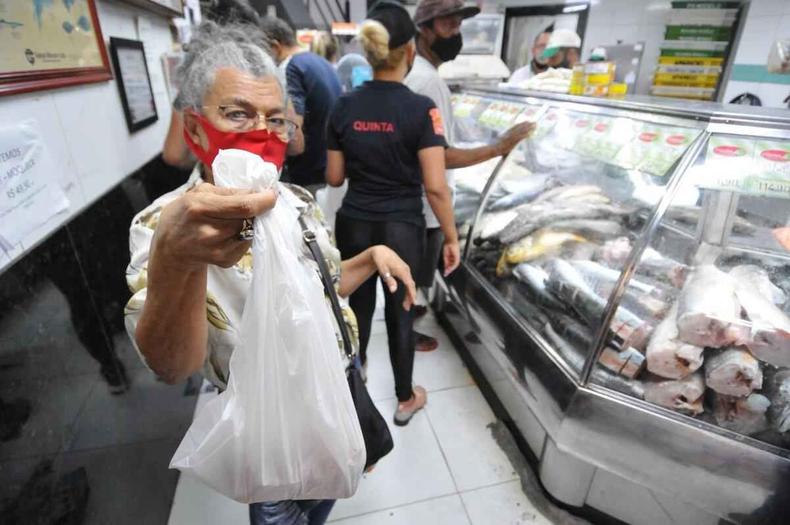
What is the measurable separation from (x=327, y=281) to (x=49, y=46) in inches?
43.4

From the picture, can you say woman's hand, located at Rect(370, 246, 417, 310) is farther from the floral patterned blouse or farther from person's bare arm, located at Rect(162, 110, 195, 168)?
person's bare arm, located at Rect(162, 110, 195, 168)

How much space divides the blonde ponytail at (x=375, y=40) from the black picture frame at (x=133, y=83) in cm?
101

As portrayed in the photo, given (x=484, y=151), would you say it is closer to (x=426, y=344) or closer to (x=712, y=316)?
(x=712, y=316)

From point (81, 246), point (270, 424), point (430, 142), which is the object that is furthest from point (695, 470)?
point (81, 246)

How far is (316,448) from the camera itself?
2.63 ft

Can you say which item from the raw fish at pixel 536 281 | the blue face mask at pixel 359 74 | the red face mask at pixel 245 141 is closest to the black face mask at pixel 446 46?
the raw fish at pixel 536 281

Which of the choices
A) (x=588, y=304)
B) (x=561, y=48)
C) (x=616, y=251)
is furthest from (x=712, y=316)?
(x=561, y=48)

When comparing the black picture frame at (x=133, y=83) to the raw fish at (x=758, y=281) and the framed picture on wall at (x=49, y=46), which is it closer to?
the framed picture on wall at (x=49, y=46)

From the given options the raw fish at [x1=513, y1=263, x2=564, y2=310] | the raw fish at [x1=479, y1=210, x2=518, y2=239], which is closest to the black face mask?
the raw fish at [x1=479, y1=210, x2=518, y2=239]

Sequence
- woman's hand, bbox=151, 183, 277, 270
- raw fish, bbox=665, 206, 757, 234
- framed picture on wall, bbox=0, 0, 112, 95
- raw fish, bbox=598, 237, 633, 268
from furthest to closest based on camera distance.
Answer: raw fish, bbox=598, 237, 633, 268
raw fish, bbox=665, 206, 757, 234
framed picture on wall, bbox=0, 0, 112, 95
woman's hand, bbox=151, 183, 277, 270

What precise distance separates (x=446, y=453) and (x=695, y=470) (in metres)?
1.05

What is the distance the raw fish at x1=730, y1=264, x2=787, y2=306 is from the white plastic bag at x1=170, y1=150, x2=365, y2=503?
1.37 m

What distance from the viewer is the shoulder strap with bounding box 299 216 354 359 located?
91 cm

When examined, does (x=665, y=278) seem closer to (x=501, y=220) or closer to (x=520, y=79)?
(x=501, y=220)
